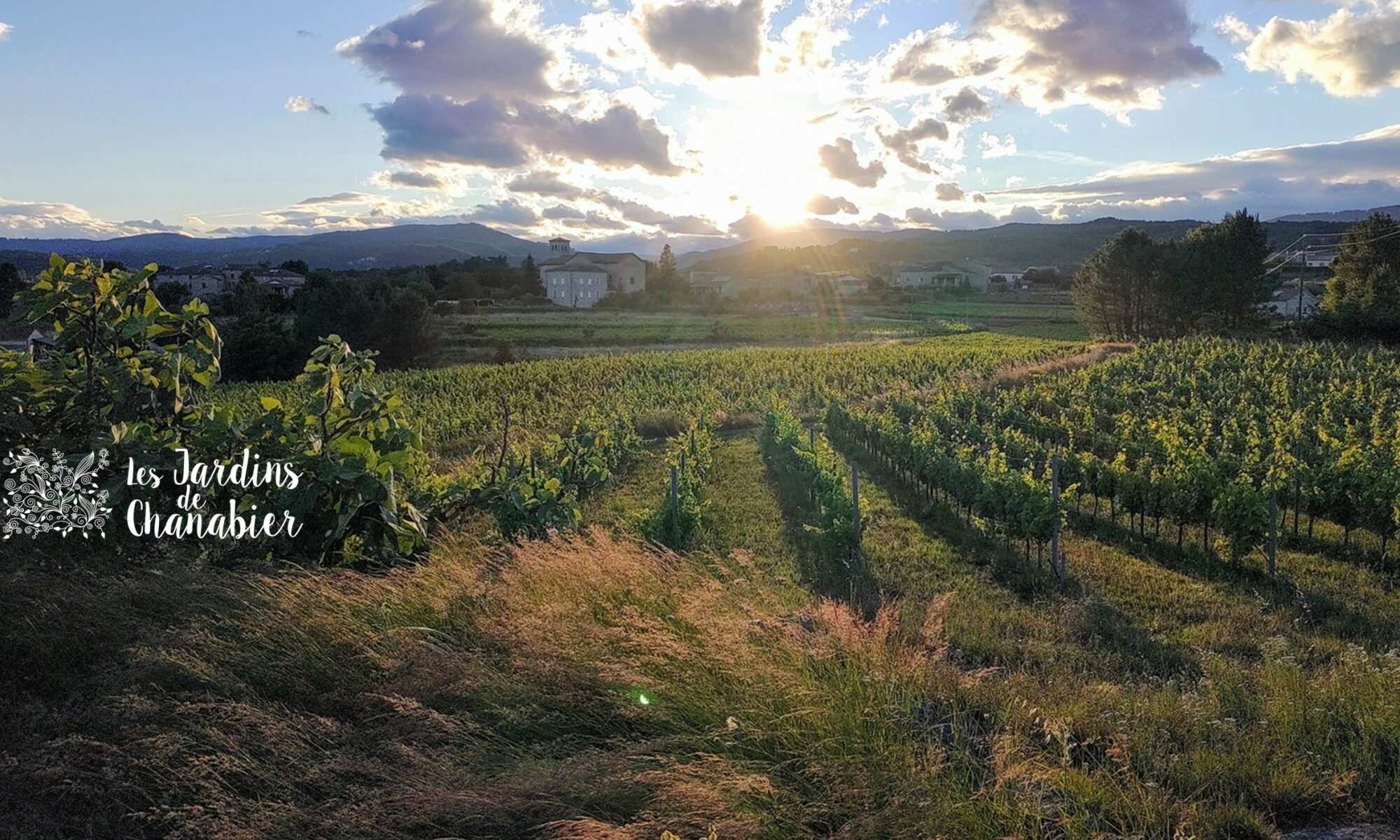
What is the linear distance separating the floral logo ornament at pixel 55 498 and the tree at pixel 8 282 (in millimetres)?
50198

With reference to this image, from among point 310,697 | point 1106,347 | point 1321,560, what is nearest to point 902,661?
point 310,697

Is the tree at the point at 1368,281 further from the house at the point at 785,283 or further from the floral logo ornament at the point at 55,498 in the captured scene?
the house at the point at 785,283

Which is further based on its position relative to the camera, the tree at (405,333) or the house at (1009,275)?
the house at (1009,275)

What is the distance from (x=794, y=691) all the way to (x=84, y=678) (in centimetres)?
361

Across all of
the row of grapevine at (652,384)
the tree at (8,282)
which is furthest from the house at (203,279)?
the row of grapevine at (652,384)

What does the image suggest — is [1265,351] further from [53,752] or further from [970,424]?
[53,752]

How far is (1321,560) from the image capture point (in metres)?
10.5

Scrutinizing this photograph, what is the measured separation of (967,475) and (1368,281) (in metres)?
39.9

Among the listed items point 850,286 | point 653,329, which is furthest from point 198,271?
point 850,286

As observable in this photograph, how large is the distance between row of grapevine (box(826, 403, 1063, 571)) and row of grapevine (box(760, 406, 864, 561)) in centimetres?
133

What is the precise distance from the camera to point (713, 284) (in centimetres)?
9369

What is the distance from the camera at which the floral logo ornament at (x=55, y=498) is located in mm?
4996

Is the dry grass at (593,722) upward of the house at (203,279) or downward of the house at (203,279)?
downward

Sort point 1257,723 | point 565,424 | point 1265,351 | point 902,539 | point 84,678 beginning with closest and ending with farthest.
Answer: point 1257,723, point 84,678, point 902,539, point 565,424, point 1265,351
